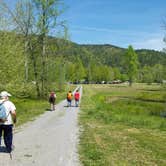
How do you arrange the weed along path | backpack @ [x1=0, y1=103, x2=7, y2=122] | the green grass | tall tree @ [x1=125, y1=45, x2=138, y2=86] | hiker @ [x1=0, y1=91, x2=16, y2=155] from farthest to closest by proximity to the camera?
tall tree @ [x1=125, y1=45, x2=138, y2=86]
the green grass
hiker @ [x1=0, y1=91, x2=16, y2=155]
backpack @ [x1=0, y1=103, x2=7, y2=122]
the weed along path

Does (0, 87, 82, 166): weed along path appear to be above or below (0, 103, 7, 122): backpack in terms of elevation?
below

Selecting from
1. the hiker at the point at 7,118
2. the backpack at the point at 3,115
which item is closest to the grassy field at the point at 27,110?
the hiker at the point at 7,118

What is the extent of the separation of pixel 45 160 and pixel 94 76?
147 meters

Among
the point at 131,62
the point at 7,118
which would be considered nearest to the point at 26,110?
the point at 7,118

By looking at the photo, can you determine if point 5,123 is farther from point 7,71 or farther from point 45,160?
point 7,71

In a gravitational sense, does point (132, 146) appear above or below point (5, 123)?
below

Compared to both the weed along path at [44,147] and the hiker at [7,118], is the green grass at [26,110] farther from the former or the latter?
the hiker at [7,118]

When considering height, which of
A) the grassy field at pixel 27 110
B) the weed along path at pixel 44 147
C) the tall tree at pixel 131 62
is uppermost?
the tall tree at pixel 131 62

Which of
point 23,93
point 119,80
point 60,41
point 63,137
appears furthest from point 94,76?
point 63,137

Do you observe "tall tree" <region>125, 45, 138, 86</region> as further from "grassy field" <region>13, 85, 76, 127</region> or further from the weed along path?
the weed along path

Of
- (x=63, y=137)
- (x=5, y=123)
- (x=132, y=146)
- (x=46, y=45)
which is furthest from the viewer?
(x=46, y=45)

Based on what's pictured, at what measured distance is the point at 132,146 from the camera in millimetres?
11906

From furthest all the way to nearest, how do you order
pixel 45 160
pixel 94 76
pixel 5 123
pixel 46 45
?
pixel 94 76
pixel 46 45
pixel 5 123
pixel 45 160

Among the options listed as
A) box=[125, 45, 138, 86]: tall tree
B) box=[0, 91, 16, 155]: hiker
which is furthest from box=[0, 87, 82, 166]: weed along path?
box=[125, 45, 138, 86]: tall tree
